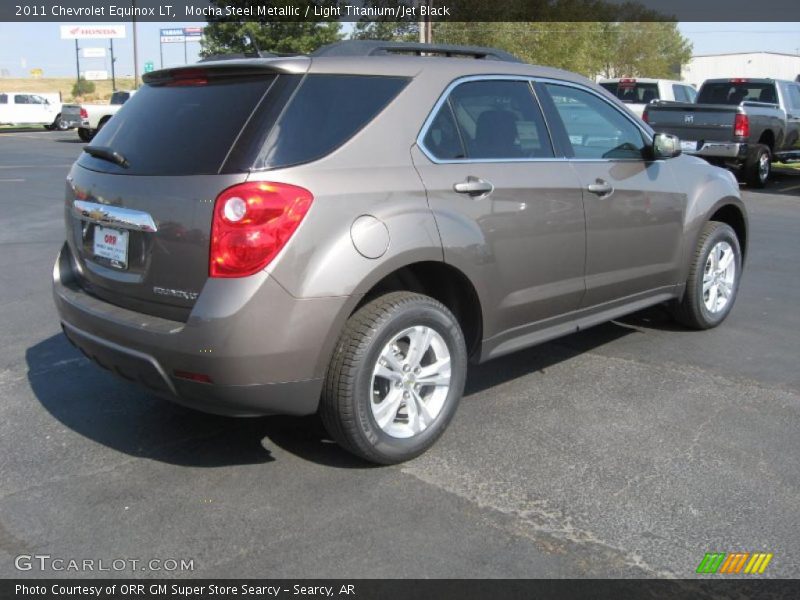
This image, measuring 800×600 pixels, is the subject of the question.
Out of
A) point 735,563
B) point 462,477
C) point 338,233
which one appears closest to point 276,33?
point 338,233

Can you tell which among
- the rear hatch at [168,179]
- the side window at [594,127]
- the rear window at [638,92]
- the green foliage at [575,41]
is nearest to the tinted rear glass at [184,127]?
the rear hatch at [168,179]

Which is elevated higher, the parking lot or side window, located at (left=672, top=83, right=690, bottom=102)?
side window, located at (left=672, top=83, right=690, bottom=102)

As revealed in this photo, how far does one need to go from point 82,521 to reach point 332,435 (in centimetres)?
106

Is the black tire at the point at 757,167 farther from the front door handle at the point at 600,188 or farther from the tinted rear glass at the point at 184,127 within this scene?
the tinted rear glass at the point at 184,127

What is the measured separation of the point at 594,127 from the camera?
4.77 metres

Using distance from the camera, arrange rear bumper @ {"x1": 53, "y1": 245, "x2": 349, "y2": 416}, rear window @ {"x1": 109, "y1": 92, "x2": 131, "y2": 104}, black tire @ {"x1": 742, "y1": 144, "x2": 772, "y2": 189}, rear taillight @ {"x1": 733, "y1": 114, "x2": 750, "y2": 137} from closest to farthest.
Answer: rear bumper @ {"x1": 53, "y1": 245, "x2": 349, "y2": 416}
rear taillight @ {"x1": 733, "y1": 114, "x2": 750, "y2": 137}
black tire @ {"x1": 742, "y1": 144, "x2": 772, "y2": 189}
rear window @ {"x1": 109, "y1": 92, "x2": 131, "y2": 104}

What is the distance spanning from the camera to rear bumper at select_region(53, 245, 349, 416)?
122 inches

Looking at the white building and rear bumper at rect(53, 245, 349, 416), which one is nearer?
rear bumper at rect(53, 245, 349, 416)

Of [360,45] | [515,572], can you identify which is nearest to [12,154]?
[360,45]

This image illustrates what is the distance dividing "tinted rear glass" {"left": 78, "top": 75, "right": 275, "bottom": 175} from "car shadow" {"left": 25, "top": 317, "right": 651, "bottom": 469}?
3.47 ft

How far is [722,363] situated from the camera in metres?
5.06

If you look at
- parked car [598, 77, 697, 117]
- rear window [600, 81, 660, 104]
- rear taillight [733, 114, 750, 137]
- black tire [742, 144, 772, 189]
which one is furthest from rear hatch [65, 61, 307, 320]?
rear window [600, 81, 660, 104]

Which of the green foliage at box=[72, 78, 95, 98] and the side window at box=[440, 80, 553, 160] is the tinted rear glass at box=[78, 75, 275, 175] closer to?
the side window at box=[440, 80, 553, 160]

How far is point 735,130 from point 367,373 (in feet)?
42.0
